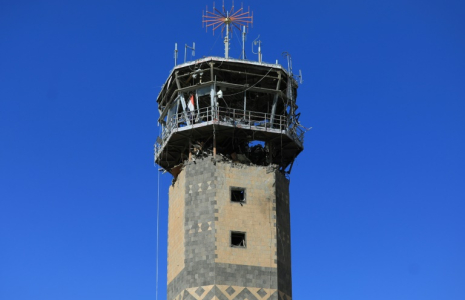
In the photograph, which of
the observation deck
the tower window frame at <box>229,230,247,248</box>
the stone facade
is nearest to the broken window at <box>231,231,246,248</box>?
the tower window frame at <box>229,230,247,248</box>

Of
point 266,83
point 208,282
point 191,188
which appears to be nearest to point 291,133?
point 266,83

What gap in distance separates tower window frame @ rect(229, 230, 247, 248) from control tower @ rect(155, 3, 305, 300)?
0.27 ft

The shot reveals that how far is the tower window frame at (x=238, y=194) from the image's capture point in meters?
80.4

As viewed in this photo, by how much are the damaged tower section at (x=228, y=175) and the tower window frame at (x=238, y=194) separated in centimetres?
8

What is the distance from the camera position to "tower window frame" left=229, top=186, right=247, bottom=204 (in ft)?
264

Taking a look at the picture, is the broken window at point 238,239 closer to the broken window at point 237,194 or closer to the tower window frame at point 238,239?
the tower window frame at point 238,239

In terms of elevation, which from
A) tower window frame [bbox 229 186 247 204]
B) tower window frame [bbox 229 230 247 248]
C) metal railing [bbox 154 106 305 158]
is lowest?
tower window frame [bbox 229 230 247 248]

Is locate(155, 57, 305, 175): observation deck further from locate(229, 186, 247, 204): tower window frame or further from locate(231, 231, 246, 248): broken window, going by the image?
locate(231, 231, 246, 248): broken window

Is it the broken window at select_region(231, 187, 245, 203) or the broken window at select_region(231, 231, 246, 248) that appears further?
the broken window at select_region(231, 187, 245, 203)

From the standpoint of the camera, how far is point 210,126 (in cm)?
8131

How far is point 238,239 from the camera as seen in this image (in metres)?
79.6

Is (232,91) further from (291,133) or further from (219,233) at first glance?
(219,233)

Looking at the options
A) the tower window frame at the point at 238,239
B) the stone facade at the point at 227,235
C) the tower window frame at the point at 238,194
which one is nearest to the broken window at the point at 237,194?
the tower window frame at the point at 238,194

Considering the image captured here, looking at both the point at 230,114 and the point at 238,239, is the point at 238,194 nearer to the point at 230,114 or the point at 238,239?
the point at 238,239
